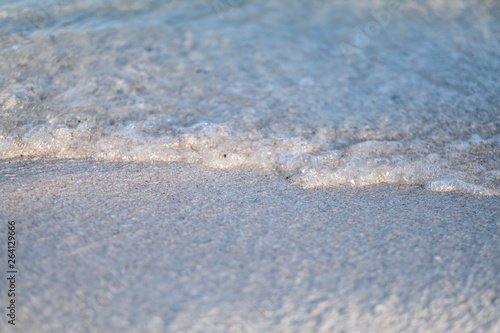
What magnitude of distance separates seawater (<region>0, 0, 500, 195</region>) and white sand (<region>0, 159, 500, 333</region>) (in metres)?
0.19

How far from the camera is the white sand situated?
1.22 m

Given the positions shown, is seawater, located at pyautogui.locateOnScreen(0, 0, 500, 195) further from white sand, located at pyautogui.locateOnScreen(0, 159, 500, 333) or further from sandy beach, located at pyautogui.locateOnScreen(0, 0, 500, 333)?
white sand, located at pyautogui.locateOnScreen(0, 159, 500, 333)

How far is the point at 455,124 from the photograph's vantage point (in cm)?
242

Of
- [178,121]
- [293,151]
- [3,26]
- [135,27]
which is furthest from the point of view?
[135,27]

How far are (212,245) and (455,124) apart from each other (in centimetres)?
170

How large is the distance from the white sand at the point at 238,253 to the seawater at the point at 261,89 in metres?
0.19

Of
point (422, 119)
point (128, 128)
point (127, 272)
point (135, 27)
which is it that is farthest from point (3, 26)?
point (422, 119)

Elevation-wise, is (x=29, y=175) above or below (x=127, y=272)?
below

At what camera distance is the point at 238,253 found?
146 cm

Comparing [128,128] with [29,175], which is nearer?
[29,175]

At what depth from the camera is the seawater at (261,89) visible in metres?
2.12

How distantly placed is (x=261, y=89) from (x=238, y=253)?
4.98ft

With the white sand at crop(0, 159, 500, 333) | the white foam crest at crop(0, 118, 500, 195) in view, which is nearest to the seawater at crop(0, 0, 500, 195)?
the white foam crest at crop(0, 118, 500, 195)

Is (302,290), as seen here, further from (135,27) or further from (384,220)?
(135,27)
